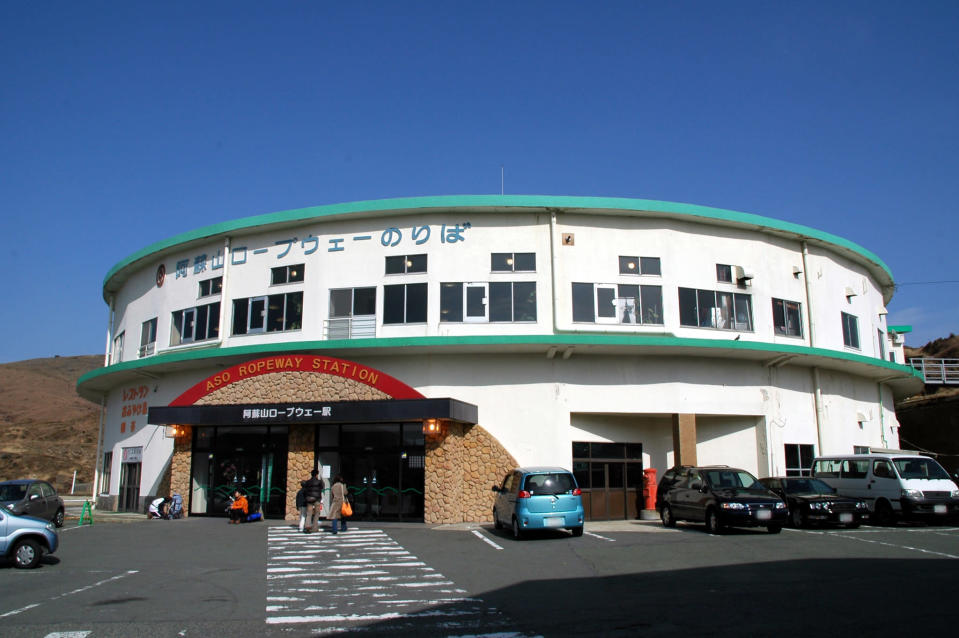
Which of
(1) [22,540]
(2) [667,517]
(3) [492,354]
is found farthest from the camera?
(3) [492,354]

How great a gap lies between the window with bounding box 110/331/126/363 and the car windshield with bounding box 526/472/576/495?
23.3 m

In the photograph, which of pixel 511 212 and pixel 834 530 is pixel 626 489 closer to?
pixel 834 530

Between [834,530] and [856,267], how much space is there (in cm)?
1574

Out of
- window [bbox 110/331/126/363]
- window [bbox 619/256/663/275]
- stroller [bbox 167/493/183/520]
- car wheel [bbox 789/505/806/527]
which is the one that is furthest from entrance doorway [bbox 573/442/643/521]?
window [bbox 110/331/126/363]

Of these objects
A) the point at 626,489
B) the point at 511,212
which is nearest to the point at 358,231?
the point at 511,212

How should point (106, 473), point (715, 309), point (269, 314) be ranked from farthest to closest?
point (106, 473) → point (269, 314) → point (715, 309)

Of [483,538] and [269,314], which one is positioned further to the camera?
[269,314]

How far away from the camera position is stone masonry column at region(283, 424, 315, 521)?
76.9ft

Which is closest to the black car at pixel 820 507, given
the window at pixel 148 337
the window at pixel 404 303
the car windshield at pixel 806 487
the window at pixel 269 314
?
the car windshield at pixel 806 487

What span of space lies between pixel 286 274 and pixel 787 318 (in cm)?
1842

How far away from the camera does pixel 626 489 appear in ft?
81.9

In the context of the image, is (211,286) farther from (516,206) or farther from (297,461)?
(516,206)

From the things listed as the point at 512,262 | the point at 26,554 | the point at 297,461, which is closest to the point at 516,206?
the point at 512,262

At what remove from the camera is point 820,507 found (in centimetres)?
1928
